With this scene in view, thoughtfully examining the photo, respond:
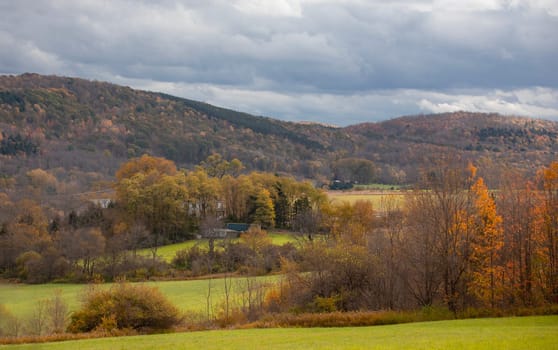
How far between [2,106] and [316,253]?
578 ft

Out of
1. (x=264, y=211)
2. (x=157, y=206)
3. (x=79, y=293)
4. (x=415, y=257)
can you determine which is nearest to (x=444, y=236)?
(x=415, y=257)

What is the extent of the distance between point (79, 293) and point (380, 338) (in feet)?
133

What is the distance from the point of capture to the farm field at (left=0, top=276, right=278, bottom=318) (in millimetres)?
49312

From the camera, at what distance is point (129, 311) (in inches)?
1300

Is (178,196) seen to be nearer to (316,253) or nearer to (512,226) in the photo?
(316,253)

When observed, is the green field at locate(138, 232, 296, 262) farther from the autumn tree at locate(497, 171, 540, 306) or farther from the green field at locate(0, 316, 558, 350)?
the green field at locate(0, 316, 558, 350)

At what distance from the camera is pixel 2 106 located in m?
184

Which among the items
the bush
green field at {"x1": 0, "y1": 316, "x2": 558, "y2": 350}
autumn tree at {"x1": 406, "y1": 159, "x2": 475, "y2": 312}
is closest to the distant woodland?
autumn tree at {"x1": 406, "y1": 159, "x2": 475, "y2": 312}

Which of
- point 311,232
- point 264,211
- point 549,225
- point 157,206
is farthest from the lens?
point 264,211

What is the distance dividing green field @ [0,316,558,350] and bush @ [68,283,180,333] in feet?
16.5

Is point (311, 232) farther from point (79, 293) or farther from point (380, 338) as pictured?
point (380, 338)

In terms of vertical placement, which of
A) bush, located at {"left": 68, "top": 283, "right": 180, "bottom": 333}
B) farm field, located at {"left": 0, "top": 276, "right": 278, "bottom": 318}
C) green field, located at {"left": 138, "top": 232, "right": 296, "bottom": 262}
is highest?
bush, located at {"left": 68, "top": 283, "right": 180, "bottom": 333}

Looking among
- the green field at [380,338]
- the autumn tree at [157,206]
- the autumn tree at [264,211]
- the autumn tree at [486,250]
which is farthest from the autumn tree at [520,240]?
the autumn tree at [157,206]

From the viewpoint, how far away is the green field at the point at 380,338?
1908cm
